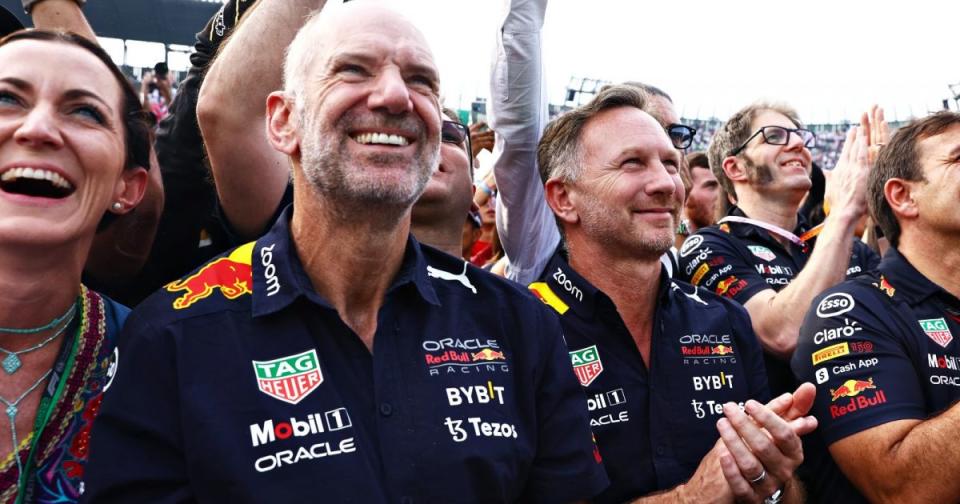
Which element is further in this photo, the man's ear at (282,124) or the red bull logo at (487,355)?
the man's ear at (282,124)

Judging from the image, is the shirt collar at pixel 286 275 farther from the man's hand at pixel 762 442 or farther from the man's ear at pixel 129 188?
the man's hand at pixel 762 442

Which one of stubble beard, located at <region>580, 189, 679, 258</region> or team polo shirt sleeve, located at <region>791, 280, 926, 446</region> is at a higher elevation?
stubble beard, located at <region>580, 189, 679, 258</region>

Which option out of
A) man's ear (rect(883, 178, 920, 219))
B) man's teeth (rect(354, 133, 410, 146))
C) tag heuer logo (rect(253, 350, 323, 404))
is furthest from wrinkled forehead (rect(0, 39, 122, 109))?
man's ear (rect(883, 178, 920, 219))

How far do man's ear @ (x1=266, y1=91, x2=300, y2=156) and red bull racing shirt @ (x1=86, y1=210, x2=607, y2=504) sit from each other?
0.76ft

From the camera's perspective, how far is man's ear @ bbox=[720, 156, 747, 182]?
461cm

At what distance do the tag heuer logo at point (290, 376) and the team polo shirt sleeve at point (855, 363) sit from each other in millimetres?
1961

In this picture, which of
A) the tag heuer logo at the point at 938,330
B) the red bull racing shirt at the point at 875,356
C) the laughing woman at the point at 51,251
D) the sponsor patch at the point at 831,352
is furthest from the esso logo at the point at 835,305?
the laughing woman at the point at 51,251

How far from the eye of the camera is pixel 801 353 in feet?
10.2

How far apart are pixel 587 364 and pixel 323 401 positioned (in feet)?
3.65

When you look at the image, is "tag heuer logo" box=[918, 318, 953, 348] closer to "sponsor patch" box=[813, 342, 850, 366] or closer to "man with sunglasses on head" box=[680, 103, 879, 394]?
"sponsor patch" box=[813, 342, 850, 366]

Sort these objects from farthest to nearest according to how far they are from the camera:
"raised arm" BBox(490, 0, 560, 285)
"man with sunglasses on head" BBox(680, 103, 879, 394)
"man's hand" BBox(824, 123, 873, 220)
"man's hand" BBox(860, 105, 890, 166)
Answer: "man's hand" BBox(860, 105, 890, 166), "man's hand" BBox(824, 123, 873, 220), "man with sunglasses on head" BBox(680, 103, 879, 394), "raised arm" BBox(490, 0, 560, 285)

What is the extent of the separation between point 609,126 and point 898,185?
53.2 inches

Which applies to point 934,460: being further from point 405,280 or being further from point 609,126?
point 405,280

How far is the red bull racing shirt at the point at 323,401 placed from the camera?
177cm
